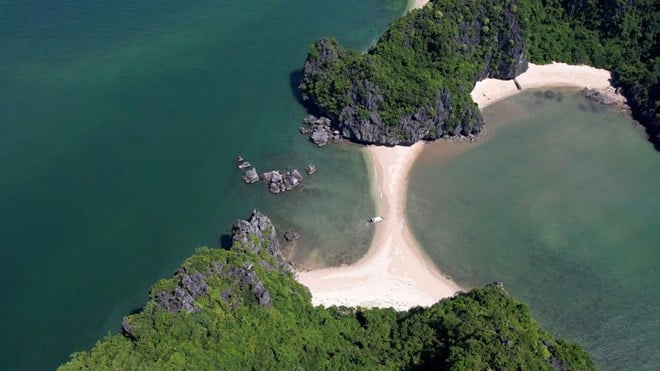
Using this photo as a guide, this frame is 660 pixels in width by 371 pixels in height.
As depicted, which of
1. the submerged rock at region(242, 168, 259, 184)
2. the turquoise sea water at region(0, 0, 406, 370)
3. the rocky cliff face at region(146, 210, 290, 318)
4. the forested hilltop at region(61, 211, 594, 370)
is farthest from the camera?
the submerged rock at region(242, 168, 259, 184)

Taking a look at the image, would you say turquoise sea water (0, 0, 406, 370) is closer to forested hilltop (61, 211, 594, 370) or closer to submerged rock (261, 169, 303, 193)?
submerged rock (261, 169, 303, 193)

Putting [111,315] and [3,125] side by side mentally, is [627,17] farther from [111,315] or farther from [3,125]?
[3,125]

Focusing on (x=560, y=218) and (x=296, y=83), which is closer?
(x=560, y=218)

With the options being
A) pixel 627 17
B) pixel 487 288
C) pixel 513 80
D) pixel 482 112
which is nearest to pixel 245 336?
pixel 487 288

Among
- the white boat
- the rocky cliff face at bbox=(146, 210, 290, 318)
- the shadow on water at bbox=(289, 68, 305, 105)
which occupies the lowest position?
the white boat

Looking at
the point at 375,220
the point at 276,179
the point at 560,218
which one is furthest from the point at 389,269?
the point at 560,218

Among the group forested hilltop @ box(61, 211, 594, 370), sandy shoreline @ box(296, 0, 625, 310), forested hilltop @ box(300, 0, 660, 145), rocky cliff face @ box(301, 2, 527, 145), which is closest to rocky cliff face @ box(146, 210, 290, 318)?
forested hilltop @ box(61, 211, 594, 370)

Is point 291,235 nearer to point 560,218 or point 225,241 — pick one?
point 225,241
